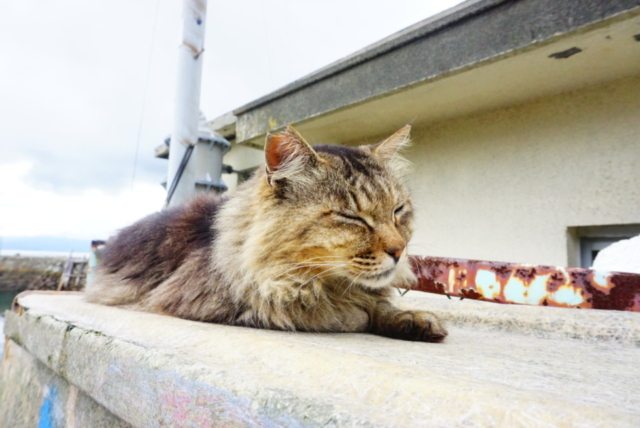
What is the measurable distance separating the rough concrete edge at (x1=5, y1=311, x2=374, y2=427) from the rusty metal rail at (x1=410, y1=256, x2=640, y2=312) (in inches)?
46.2

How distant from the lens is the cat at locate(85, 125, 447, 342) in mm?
1260

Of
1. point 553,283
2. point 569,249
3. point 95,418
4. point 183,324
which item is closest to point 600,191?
point 569,249

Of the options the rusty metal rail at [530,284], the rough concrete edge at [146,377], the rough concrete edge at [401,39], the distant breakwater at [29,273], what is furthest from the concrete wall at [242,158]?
the distant breakwater at [29,273]

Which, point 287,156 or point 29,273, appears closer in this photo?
point 287,156

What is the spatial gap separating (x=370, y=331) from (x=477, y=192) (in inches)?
84.7

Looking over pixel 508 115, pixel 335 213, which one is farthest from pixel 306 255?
pixel 508 115

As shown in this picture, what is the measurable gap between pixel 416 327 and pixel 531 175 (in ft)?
7.04

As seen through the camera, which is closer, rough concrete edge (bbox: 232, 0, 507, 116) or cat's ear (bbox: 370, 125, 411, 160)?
cat's ear (bbox: 370, 125, 411, 160)

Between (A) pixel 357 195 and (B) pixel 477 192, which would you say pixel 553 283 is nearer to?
(A) pixel 357 195

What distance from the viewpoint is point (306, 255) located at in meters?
1.31

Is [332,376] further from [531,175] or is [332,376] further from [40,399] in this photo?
[531,175]

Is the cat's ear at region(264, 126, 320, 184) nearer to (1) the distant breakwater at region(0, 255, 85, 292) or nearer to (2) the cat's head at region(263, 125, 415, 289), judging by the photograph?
(2) the cat's head at region(263, 125, 415, 289)

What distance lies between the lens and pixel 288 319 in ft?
4.23

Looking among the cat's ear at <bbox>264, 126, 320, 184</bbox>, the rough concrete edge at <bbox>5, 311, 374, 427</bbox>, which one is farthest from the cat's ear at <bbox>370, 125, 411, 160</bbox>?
the rough concrete edge at <bbox>5, 311, 374, 427</bbox>
